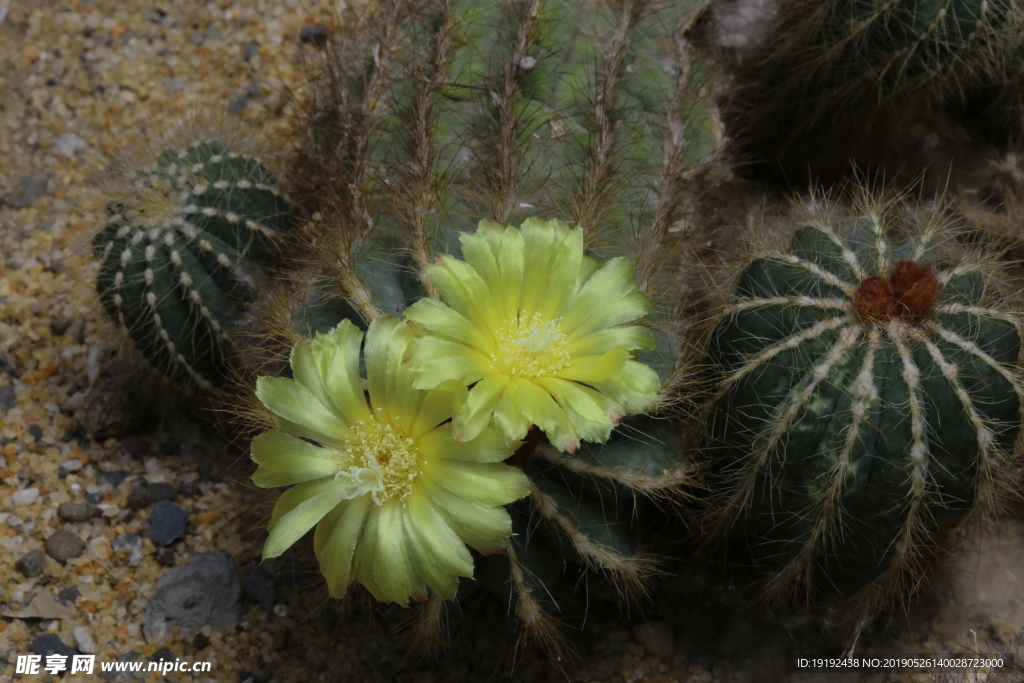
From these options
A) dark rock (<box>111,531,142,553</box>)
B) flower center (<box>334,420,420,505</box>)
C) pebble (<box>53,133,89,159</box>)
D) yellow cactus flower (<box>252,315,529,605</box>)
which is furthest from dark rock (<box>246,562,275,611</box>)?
pebble (<box>53,133,89,159</box>)

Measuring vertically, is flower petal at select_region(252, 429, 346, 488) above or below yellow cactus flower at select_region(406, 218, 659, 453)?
below

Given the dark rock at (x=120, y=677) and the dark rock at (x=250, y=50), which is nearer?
the dark rock at (x=120, y=677)

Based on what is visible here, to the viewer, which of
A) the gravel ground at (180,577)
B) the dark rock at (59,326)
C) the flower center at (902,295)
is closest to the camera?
the flower center at (902,295)

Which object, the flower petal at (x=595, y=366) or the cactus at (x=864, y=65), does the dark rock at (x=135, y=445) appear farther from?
the cactus at (x=864, y=65)

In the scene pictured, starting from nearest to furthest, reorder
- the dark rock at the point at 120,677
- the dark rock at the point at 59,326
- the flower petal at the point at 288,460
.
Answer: the flower petal at the point at 288,460 < the dark rock at the point at 120,677 < the dark rock at the point at 59,326

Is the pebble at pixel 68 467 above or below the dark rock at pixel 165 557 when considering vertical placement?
above

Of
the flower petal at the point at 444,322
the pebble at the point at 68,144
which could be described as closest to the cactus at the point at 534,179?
the flower petal at the point at 444,322

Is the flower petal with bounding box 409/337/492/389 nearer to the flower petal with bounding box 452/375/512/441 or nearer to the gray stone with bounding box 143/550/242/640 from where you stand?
the flower petal with bounding box 452/375/512/441

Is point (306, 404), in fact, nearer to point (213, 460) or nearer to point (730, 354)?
point (730, 354)
